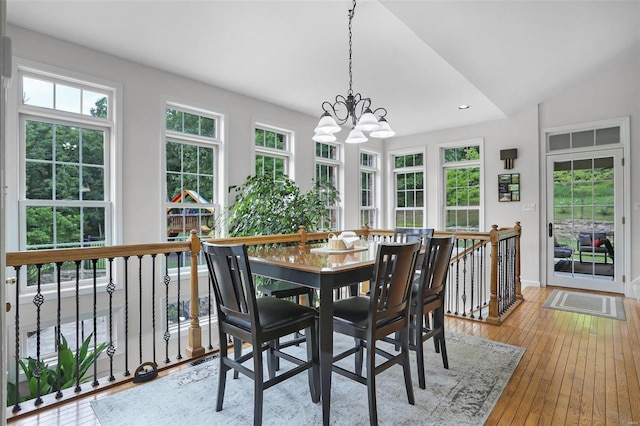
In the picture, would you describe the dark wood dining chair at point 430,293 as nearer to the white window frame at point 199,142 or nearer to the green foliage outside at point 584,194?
the white window frame at point 199,142

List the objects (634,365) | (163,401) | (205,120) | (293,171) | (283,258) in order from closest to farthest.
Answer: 1. (163,401)
2. (283,258)
3. (634,365)
4. (205,120)
5. (293,171)

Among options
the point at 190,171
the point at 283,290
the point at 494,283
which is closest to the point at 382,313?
the point at 283,290

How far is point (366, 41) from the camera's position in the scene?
3.39m

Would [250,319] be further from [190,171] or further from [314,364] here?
[190,171]

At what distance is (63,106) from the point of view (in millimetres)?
3312

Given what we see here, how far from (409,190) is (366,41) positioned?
4.19 metres

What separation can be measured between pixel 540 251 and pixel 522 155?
1.59 metres

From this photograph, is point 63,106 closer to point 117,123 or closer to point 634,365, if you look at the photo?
point 117,123

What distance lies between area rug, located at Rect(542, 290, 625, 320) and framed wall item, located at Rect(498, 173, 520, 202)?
1.61m

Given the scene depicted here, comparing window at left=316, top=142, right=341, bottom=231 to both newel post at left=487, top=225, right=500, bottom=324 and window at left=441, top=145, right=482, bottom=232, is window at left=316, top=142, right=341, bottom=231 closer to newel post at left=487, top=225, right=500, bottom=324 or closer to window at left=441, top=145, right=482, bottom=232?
window at left=441, top=145, right=482, bottom=232

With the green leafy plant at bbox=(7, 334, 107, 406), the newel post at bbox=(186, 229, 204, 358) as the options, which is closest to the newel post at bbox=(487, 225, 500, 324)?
the newel post at bbox=(186, 229, 204, 358)

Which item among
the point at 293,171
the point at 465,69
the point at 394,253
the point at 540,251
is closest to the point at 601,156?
the point at 540,251

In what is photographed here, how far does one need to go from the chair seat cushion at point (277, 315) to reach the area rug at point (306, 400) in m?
0.54

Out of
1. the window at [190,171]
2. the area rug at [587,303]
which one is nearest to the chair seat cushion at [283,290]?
the window at [190,171]
